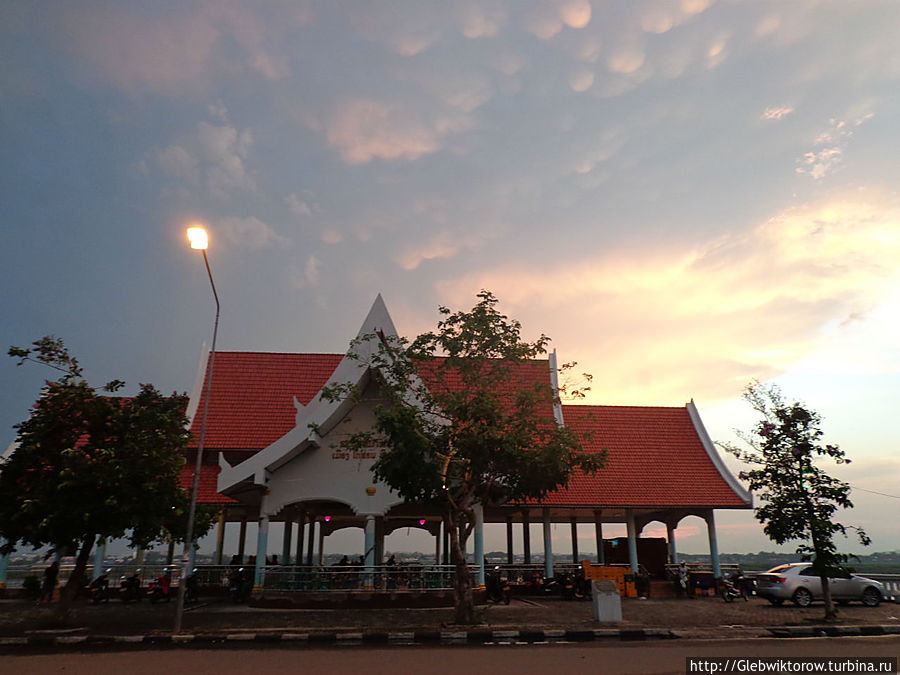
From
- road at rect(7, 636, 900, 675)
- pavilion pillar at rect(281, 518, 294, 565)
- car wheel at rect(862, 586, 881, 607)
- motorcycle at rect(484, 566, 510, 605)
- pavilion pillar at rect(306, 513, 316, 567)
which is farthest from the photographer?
pavilion pillar at rect(306, 513, 316, 567)

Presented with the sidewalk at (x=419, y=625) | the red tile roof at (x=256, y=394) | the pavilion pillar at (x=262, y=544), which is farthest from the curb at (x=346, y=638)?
the red tile roof at (x=256, y=394)

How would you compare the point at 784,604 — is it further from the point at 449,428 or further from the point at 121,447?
the point at 121,447

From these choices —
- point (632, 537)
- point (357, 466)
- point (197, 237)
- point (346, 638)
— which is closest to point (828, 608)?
point (632, 537)

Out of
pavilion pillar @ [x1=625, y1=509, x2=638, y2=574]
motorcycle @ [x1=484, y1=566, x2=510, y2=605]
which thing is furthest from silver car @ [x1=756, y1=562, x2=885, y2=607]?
motorcycle @ [x1=484, y1=566, x2=510, y2=605]

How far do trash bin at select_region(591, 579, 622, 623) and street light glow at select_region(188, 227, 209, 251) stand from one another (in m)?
13.1

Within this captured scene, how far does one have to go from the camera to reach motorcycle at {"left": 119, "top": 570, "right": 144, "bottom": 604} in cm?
2089

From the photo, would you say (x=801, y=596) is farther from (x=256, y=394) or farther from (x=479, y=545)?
(x=256, y=394)

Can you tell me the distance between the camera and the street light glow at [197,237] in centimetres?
1382

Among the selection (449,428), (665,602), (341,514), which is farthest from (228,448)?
(665,602)

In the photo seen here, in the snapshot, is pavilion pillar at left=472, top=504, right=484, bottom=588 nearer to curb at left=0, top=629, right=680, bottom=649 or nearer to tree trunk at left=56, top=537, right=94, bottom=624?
curb at left=0, top=629, right=680, bottom=649

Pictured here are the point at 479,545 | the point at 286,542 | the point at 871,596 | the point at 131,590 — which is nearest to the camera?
the point at 479,545

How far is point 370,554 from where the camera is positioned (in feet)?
61.9

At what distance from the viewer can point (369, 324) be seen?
19359 millimetres

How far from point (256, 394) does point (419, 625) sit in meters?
13.4
